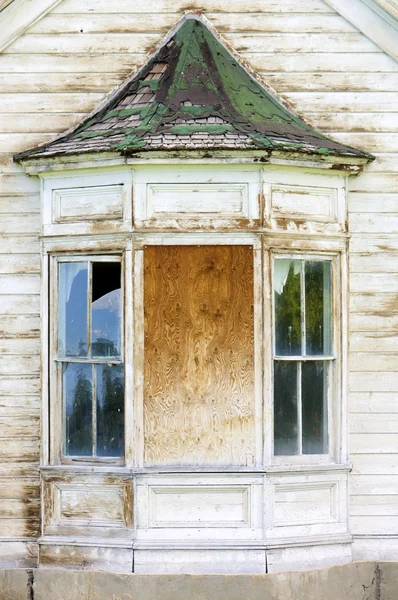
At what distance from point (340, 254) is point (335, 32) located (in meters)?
1.86

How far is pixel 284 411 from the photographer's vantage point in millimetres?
8562

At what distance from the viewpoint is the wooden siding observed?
8922 millimetres

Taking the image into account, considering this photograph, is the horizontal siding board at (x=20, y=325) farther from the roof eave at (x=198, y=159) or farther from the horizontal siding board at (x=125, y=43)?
the horizontal siding board at (x=125, y=43)

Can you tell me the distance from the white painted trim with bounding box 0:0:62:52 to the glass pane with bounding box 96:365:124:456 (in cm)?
282

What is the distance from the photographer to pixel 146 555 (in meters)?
8.29

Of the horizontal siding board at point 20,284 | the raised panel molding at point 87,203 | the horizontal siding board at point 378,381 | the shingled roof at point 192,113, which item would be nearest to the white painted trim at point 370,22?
→ the shingled roof at point 192,113

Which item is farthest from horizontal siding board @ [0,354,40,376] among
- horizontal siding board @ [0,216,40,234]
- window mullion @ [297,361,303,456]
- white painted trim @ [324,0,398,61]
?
white painted trim @ [324,0,398,61]

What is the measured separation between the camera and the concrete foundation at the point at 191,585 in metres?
8.23

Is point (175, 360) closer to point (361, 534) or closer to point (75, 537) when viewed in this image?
point (75, 537)

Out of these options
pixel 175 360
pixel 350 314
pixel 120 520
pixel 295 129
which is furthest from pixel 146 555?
pixel 295 129

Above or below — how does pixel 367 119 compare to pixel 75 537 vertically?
above

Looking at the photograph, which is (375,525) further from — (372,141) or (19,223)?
(19,223)

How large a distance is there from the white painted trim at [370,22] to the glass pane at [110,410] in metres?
3.39

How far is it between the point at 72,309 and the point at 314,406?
6.73 ft
